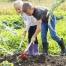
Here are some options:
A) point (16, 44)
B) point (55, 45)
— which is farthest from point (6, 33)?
point (55, 45)

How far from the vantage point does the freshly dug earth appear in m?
6.58

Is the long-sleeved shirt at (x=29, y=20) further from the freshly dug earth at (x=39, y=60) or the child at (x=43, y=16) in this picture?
the freshly dug earth at (x=39, y=60)

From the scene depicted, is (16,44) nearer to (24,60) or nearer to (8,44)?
(8,44)

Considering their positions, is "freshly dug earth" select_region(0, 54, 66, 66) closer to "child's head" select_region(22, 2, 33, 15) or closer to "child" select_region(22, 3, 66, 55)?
"child" select_region(22, 3, 66, 55)

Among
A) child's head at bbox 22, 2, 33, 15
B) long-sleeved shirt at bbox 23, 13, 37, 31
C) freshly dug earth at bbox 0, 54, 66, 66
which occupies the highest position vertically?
child's head at bbox 22, 2, 33, 15

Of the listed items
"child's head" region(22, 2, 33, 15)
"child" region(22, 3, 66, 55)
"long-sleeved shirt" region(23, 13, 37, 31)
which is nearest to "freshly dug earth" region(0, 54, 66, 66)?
"child" region(22, 3, 66, 55)

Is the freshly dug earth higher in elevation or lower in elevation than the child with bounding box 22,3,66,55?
lower

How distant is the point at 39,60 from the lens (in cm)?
672

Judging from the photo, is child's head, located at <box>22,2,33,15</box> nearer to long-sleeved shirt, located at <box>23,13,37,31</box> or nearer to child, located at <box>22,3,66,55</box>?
child, located at <box>22,3,66,55</box>

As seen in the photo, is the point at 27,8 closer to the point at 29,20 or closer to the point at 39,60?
the point at 29,20

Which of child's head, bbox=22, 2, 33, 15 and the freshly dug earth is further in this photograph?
the freshly dug earth

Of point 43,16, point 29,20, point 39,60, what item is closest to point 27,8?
point 29,20

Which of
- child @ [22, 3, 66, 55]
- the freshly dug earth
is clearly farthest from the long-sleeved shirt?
the freshly dug earth

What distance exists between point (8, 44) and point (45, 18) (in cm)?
191
